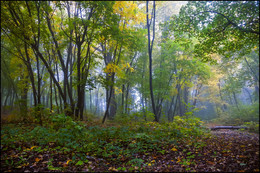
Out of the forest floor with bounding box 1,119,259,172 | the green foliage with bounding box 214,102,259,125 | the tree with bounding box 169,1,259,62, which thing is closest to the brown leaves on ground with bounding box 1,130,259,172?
the forest floor with bounding box 1,119,259,172

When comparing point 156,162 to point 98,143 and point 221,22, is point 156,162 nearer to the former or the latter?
point 98,143

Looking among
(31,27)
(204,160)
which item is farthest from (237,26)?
(31,27)

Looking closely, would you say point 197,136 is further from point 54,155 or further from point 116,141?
point 54,155

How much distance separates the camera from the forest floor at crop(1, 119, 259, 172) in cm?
302

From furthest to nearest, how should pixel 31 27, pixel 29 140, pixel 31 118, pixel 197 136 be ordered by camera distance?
1. pixel 31 118
2. pixel 31 27
3. pixel 197 136
4. pixel 29 140

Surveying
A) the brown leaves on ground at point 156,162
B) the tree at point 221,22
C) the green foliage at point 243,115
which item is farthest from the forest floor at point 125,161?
the green foliage at point 243,115

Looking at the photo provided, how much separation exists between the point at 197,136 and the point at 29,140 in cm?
617

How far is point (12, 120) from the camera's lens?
8.52 metres

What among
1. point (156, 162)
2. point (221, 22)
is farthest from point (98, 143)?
point (221, 22)

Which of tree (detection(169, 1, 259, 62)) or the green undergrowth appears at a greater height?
tree (detection(169, 1, 259, 62))

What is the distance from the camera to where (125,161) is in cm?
352

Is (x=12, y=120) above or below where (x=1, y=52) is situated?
below

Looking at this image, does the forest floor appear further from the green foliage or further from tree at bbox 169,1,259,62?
the green foliage

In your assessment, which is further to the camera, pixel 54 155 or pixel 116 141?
pixel 116 141
